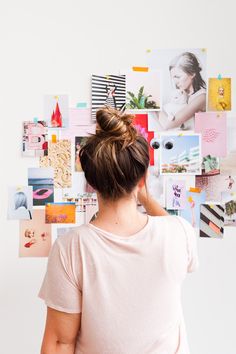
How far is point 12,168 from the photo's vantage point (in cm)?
139

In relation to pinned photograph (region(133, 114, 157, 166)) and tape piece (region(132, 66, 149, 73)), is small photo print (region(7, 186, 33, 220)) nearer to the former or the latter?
pinned photograph (region(133, 114, 157, 166))

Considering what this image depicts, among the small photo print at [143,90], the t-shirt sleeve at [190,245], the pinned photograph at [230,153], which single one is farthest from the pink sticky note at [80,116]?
the t-shirt sleeve at [190,245]

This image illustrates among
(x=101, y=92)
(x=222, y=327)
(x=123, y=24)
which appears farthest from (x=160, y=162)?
(x=222, y=327)

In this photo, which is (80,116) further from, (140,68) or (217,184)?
(217,184)

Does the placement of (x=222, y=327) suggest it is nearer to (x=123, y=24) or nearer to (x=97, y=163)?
(x=97, y=163)

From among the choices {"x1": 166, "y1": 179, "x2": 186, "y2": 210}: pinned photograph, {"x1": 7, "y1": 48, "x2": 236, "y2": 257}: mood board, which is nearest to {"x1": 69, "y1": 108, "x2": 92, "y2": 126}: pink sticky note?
{"x1": 7, "y1": 48, "x2": 236, "y2": 257}: mood board

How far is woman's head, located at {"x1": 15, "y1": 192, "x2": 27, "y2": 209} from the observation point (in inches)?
54.9

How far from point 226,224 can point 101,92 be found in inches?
23.6

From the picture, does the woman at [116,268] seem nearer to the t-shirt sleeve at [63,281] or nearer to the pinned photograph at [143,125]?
the t-shirt sleeve at [63,281]

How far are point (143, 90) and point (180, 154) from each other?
0.24m

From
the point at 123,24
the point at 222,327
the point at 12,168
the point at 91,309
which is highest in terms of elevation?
the point at 123,24

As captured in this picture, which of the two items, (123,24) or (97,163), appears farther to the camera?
(123,24)

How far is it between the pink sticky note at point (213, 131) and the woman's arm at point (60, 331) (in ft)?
2.48

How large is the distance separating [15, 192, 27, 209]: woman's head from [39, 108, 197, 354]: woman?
539 millimetres
